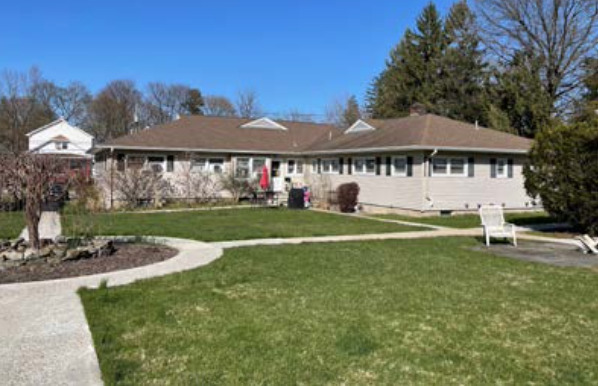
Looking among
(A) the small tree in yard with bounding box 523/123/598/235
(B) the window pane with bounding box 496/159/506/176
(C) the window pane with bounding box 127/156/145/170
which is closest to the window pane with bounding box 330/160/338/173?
(B) the window pane with bounding box 496/159/506/176

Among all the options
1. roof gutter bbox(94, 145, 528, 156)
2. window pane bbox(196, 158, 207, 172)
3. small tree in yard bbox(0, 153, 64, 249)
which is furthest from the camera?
window pane bbox(196, 158, 207, 172)

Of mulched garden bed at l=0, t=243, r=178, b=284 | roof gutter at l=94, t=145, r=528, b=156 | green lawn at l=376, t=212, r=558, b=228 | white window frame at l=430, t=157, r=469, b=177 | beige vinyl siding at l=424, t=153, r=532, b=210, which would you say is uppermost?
roof gutter at l=94, t=145, r=528, b=156

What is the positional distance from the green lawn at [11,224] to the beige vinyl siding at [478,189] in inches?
524

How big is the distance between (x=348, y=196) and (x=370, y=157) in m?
1.99

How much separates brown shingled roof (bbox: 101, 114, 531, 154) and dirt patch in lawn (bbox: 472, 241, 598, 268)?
21.7ft

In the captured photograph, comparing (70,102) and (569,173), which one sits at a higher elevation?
(70,102)

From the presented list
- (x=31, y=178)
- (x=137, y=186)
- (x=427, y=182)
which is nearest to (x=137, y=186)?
(x=137, y=186)

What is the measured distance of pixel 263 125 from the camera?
28656 mm

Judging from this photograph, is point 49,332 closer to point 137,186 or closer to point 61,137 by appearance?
point 137,186

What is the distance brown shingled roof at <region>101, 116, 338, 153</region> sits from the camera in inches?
875

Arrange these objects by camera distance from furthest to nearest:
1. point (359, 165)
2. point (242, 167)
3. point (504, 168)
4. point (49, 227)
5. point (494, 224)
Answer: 1. point (242, 167)
2. point (359, 165)
3. point (504, 168)
4. point (49, 227)
5. point (494, 224)

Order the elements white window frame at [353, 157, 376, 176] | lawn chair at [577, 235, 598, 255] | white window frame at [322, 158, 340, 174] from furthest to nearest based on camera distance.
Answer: white window frame at [322, 158, 340, 174] → white window frame at [353, 157, 376, 176] → lawn chair at [577, 235, 598, 255]

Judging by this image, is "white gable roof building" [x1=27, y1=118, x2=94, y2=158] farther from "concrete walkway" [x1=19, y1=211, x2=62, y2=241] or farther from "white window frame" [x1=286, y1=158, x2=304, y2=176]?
"concrete walkway" [x1=19, y1=211, x2=62, y2=241]

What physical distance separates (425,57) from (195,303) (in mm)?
37493
